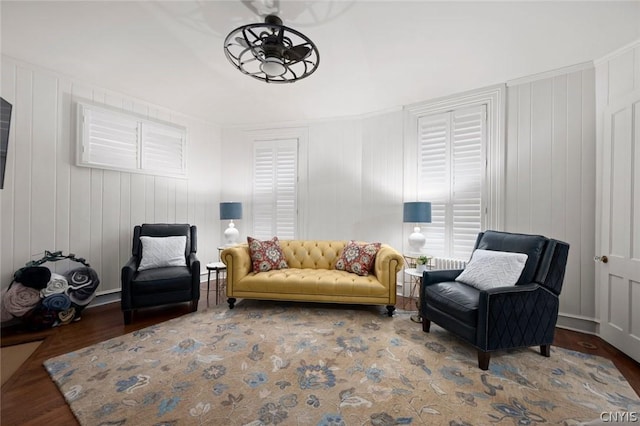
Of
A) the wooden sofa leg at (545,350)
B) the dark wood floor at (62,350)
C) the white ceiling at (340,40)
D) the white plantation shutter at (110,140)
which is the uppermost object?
the white ceiling at (340,40)

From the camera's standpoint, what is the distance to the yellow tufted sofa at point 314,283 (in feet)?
10.5

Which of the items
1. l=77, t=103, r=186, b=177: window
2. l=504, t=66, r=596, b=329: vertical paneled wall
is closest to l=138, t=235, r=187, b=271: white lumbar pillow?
l=77, t=103, r=186, b=177: window

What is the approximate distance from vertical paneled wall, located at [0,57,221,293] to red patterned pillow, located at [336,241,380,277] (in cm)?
294

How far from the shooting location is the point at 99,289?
361cm

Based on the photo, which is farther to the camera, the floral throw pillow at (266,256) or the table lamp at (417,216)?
the floral throw pillow at (266,256)

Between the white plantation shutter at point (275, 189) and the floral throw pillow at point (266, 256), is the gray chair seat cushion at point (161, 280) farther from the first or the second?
the white plantation shutter at point (275, 189)

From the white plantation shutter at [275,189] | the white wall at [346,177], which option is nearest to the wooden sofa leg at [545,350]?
the white wall at [346,177]

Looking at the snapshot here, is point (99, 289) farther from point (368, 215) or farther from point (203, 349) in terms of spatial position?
point (368, 215)

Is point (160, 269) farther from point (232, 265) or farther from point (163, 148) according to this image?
point (163, 148)

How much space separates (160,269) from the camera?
11.1ft

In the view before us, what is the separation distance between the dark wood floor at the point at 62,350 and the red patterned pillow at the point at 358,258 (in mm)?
810

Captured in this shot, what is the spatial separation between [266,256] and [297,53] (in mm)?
2474

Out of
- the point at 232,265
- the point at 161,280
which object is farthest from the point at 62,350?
the point at 232,265

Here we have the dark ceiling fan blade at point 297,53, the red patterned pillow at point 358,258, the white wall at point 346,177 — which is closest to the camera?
the dark ceiling fan blade at point 297,53
